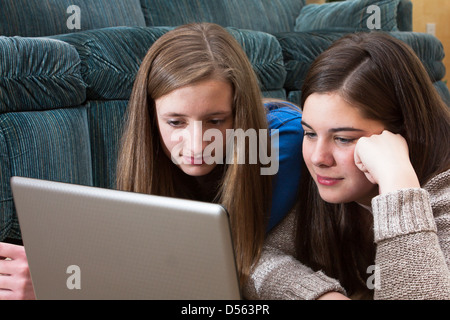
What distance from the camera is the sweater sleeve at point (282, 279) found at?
2.86 feet

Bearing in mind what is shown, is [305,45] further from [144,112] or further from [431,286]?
[431,286]

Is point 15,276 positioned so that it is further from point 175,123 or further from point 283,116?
point 283,116

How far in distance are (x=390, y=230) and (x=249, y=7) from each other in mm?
1812

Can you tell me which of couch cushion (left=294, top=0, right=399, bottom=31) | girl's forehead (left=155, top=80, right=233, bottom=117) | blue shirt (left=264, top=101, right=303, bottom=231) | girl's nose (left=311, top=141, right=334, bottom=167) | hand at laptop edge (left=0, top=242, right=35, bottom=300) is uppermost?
couch cushion (left=294, top=0, right=399, bottom=31)

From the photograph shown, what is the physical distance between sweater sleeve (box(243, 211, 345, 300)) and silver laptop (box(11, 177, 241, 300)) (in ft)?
0.95

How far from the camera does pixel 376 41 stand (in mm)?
1022

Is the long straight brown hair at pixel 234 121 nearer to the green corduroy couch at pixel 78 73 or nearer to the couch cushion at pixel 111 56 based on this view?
the green corduroy couch at pixel 78 73

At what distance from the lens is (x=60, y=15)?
1699 mm

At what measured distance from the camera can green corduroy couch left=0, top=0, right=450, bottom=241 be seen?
4.12 ft

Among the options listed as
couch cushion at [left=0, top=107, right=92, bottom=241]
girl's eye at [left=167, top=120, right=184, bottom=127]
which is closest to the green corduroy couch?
couch cushion at [left=0, top=107, right=92, bottom=241]

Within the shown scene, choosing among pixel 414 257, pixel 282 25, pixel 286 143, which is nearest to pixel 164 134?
pixel 286 143

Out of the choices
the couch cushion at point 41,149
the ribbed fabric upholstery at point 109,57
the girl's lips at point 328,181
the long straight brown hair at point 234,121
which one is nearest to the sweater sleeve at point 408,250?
the girl's lips at point 328,181

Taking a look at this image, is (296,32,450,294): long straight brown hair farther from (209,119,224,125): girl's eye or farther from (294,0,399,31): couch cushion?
(294,0,399,31): couch cushion

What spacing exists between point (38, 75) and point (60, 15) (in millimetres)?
442
